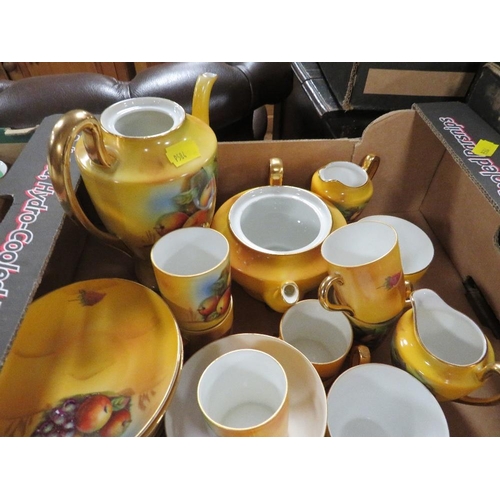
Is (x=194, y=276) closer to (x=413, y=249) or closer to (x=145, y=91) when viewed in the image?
(x=413, y=249)

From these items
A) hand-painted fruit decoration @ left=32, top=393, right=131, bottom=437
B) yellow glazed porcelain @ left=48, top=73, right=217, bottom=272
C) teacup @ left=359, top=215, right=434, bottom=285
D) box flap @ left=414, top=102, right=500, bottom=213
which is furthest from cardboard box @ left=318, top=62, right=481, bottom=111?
hand-painted fruit decoration @ left=32, top=393, right=131, bottom=437

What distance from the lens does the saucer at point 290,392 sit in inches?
19.0

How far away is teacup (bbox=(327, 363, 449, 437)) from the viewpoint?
0.50 metres

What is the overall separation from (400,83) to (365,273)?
425 mm

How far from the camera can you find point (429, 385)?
494 millimetres

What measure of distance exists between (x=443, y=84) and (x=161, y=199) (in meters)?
0.55

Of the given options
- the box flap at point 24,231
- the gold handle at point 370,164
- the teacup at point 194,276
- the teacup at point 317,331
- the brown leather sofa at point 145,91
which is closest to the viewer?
the box flap at point 24,231

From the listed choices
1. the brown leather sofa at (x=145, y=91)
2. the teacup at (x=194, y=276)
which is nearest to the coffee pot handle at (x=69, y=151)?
the teacup at (x=194, y=276)

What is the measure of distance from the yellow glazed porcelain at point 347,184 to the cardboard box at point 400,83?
0.45ft

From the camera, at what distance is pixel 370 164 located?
71 centimetres

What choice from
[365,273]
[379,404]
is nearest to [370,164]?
[365,273]

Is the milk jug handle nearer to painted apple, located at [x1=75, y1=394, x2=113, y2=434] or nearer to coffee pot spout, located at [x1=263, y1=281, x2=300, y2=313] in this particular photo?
coffee pot spout, located at [x1=263, y1=281, x2=300, y2=313]

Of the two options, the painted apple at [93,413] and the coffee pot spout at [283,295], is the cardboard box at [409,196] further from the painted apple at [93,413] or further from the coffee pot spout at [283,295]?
the painted apple at [93,413]
